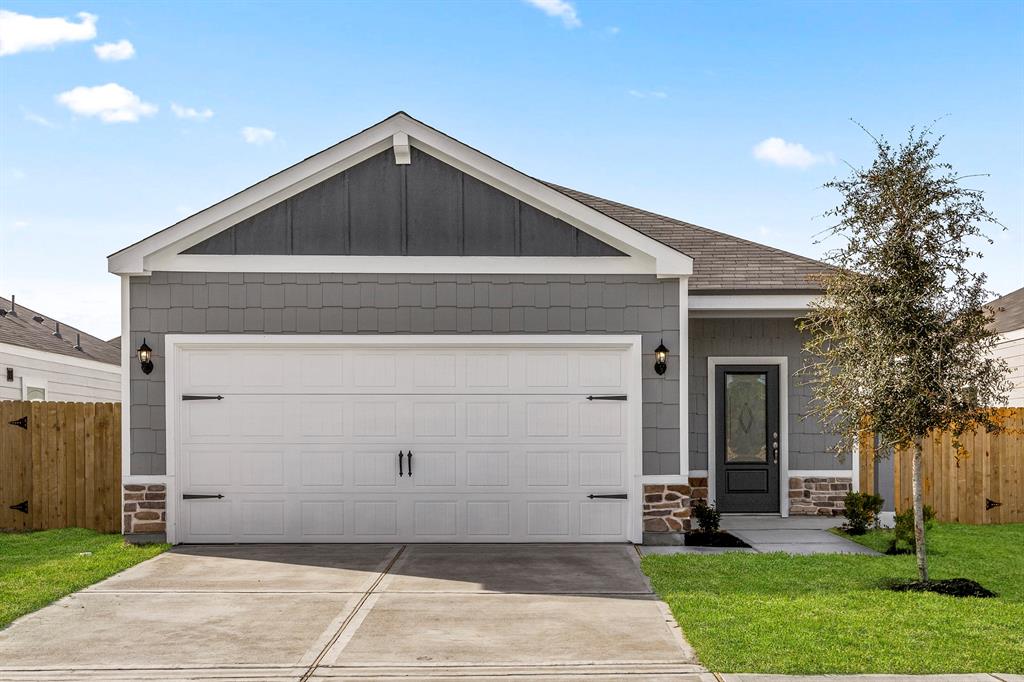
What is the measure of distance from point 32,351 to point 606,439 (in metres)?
11.7

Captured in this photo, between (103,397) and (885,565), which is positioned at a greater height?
(103,397)

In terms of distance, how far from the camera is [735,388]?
11930 mm

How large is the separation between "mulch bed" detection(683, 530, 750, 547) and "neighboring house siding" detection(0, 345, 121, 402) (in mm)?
11878

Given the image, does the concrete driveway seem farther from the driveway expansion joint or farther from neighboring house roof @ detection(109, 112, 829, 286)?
neighboring house roof @ detection(109, 112, 829, 286)

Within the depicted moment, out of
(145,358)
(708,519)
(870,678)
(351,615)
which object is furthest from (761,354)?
(145,358)

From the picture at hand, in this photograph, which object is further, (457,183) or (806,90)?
(806,90)

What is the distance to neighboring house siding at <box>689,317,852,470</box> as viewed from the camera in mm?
11773

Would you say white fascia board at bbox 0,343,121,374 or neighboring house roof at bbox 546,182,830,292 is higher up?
neighboring house roof at bbox 546,182,830,292

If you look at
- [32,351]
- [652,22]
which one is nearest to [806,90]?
[652,22]

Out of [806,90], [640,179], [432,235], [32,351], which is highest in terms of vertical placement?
[806,90]

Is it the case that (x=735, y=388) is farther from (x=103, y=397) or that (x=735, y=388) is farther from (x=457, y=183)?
(x=103, y=397)

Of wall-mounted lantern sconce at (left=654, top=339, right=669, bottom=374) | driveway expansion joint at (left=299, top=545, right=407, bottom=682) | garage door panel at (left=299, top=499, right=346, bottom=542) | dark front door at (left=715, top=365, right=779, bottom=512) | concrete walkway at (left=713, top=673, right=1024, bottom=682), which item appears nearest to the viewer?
concrete walkway at (left=713, top=673, right=1024, bottom=682)

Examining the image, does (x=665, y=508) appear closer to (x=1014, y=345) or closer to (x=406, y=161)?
(x=406, y=161)

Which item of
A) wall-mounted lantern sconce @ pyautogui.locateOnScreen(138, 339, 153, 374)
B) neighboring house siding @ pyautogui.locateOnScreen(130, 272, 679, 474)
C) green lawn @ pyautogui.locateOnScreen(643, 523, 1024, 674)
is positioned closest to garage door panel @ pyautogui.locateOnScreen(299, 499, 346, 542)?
neighboring house siding @ pyautogui.locateOnScreen(130, 272, 679, 474)
